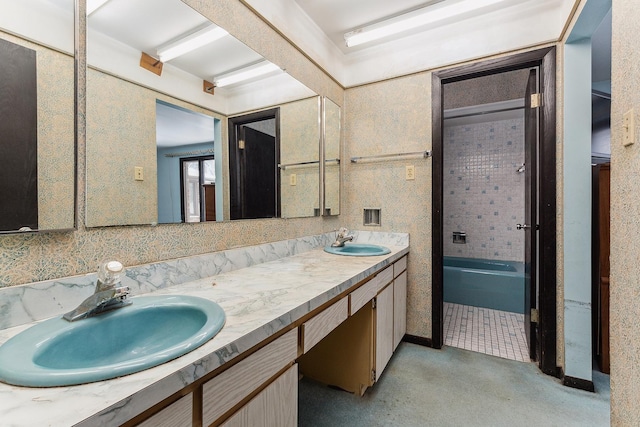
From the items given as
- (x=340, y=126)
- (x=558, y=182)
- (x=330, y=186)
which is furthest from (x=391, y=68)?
(x=558, y=182)

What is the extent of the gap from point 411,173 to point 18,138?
2084 millimetres

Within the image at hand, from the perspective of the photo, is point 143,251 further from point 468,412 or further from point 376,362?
point 468,412

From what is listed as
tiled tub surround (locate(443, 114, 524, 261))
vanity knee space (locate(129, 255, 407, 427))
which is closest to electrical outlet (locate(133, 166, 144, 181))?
vanity knee space (locate(129, 255, 407, 427))

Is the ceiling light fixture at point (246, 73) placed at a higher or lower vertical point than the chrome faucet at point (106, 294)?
higher

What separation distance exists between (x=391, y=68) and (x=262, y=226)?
162 centimetres

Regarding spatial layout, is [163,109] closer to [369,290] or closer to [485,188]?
[369,290]

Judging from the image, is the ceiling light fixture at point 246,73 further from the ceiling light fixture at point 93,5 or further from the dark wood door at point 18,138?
the dark wood door at point 18,138

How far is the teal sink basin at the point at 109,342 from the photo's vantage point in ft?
1.64

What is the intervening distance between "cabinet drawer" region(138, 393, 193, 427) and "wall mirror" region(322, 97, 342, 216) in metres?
1.69

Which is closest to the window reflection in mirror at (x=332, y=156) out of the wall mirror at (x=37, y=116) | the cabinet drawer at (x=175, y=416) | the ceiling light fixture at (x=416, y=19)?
the ceiling light fixture at (x=416, y=19)

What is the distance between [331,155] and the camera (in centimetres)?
228

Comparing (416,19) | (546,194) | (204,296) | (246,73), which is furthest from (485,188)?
(204,296)

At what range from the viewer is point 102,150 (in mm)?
944

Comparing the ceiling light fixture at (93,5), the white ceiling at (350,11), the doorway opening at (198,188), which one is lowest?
the doorway opening at (198,188)
